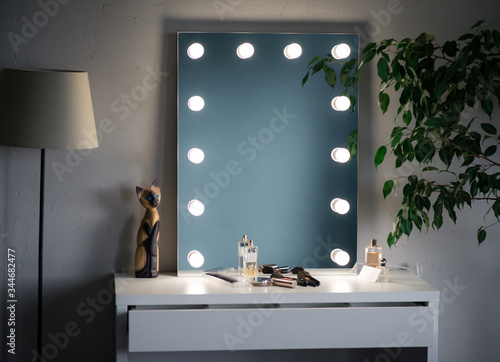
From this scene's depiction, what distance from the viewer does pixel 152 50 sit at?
2.55m

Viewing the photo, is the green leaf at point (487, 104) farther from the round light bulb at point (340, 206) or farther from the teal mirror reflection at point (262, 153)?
the round light bulb at point (340, 206)

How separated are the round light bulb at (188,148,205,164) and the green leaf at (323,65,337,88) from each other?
23.8 inches

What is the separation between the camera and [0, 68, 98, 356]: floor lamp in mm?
2217

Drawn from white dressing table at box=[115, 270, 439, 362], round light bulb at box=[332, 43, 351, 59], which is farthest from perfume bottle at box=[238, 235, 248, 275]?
round light bulb at box=[332, 43, 351, 59]

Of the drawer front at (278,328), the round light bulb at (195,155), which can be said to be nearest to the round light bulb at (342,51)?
the round light bulb at (195,155)

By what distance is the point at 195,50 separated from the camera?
2.52 meters

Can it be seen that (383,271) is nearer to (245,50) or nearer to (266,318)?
(266,318)

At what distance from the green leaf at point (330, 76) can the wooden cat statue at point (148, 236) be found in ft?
2.69

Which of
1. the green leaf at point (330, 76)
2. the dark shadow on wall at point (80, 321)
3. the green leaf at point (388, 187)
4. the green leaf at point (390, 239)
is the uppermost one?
the green leaf at point (330, 76)

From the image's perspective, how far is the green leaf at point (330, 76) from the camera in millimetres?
2377

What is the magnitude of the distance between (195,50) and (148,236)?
2.61 ft

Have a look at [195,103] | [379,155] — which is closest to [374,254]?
[379,155]

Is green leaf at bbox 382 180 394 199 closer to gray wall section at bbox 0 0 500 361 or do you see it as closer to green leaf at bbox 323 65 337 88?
gray wall section at bbox 0 0 500 361

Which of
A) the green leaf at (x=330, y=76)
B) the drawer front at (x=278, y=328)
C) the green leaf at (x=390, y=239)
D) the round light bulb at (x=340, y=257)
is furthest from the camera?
the round light bulb at (x=340, y=257)
